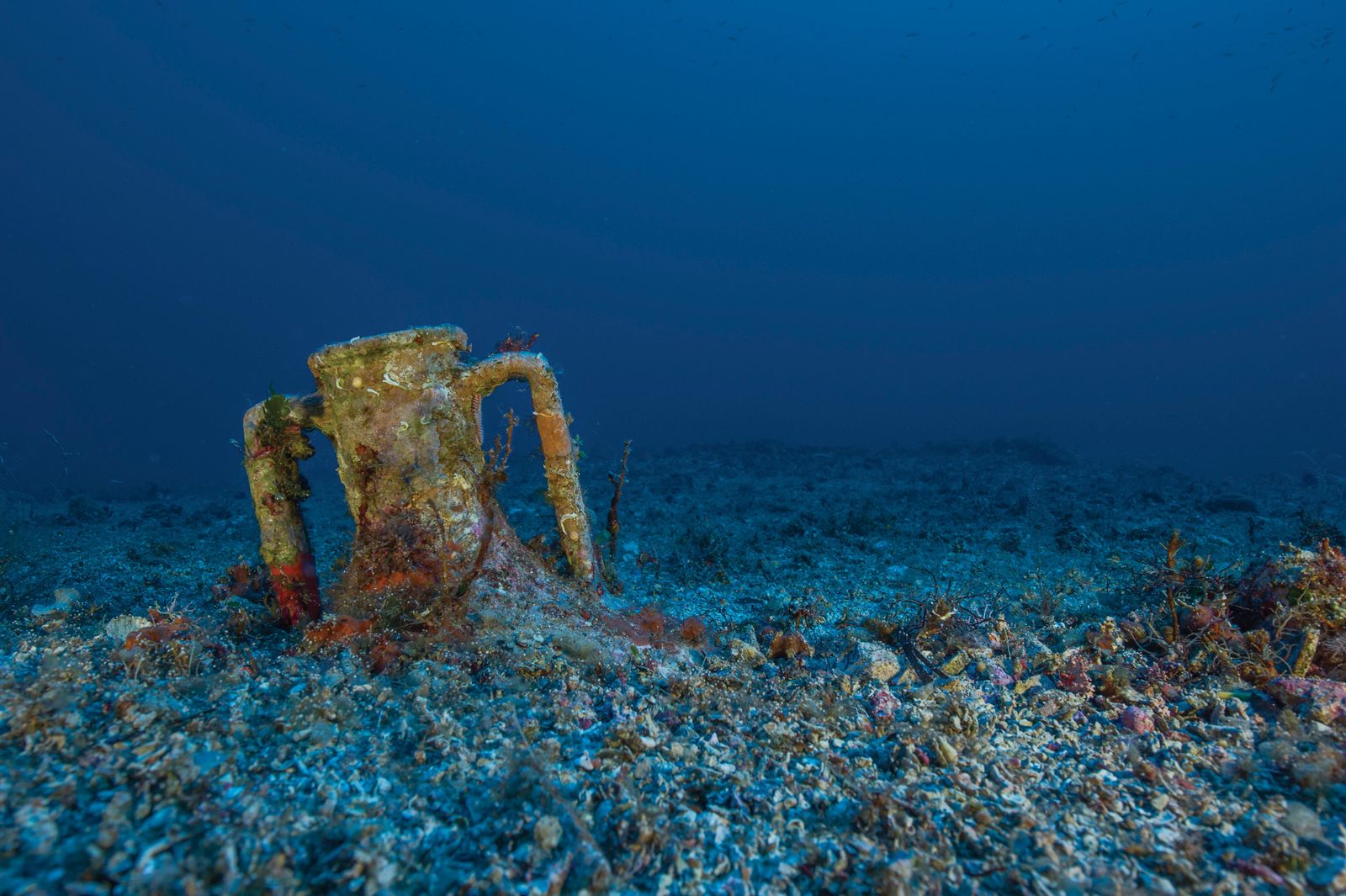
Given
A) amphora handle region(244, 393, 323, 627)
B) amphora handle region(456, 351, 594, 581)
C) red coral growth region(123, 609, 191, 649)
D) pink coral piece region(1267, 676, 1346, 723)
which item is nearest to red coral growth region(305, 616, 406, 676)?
red coral growth region(123, 609, 191, 649)

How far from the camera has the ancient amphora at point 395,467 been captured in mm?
3793

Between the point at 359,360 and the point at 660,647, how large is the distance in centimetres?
269

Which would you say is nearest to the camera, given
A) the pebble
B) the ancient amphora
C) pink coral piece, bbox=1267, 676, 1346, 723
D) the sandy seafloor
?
the sandy seafloor

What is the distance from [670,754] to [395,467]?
99.7 inches

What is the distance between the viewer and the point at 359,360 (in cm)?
378

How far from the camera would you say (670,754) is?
100 inches

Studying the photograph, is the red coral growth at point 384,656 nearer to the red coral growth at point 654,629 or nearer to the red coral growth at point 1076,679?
the red coral growth at point 654,629

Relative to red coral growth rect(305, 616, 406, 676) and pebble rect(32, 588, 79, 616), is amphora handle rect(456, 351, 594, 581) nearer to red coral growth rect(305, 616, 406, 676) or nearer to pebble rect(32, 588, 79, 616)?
red coral growth rect(305, 616, 406, 676)

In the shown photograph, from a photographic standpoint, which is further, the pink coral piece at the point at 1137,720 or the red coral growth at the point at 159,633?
the red coral growth at the point at 159,633

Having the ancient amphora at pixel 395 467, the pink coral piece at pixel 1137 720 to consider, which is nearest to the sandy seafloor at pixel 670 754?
the pink coral piece at pixel 1137 720

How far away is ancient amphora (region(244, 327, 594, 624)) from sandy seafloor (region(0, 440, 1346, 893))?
414 mm

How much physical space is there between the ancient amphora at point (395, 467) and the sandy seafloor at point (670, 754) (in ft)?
1.36

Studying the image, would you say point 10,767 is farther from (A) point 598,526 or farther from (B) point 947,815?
(A) point 598,526

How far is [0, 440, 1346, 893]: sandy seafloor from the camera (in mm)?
1831
